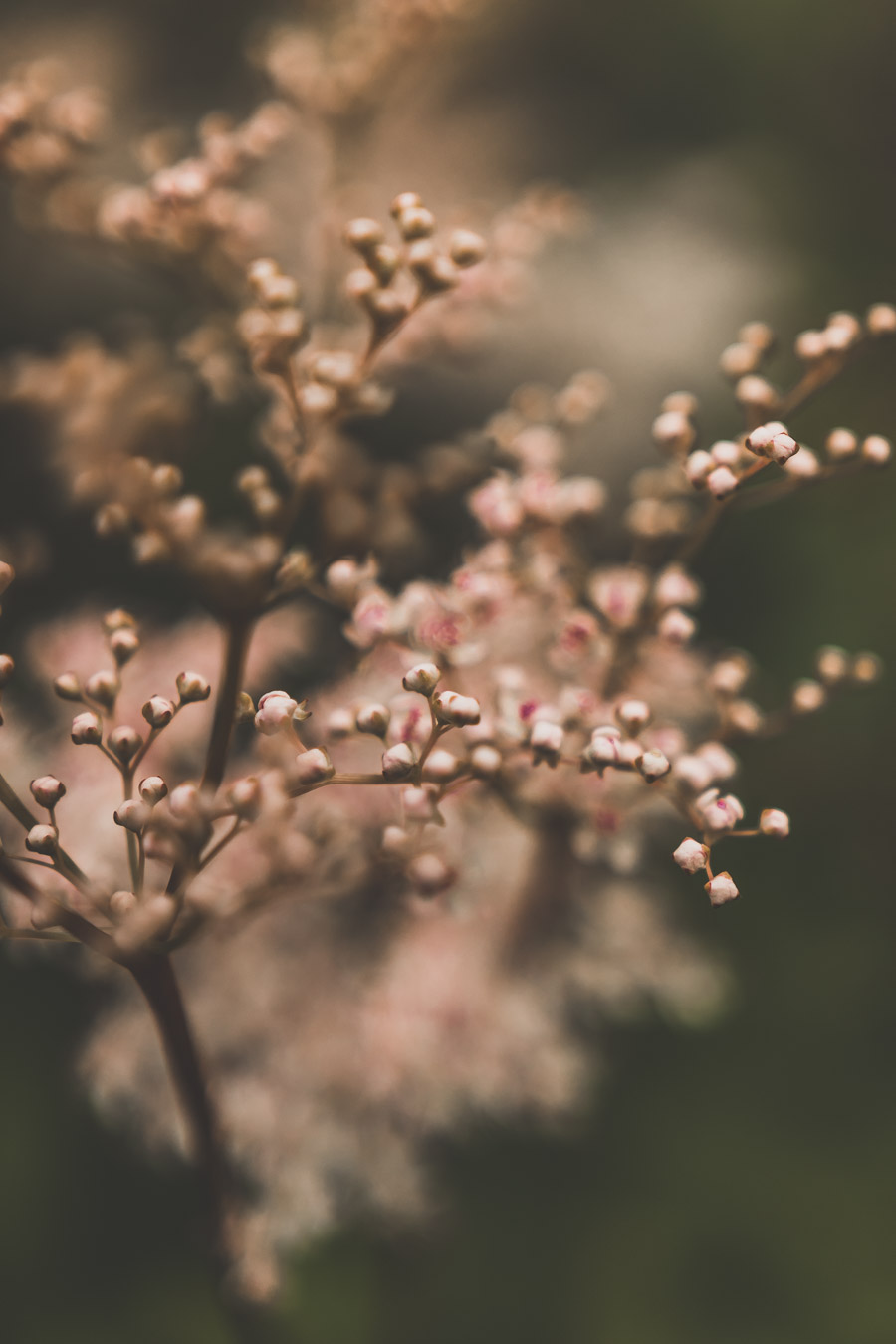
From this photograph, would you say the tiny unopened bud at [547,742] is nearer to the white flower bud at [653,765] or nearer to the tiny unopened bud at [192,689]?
the white flower bud at [653,765]

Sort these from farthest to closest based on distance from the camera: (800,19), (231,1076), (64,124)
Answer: (800,19) → (231,1076) → (64,124)

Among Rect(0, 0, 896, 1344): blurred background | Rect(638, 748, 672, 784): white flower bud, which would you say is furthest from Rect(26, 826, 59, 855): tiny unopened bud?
Rect(0, 0, 896, 1344): blurred background

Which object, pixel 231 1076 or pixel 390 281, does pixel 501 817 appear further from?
pixel 390 281

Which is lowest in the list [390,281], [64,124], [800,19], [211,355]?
[390,281]

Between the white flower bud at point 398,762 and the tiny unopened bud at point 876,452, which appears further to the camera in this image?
the tiny unopened bud at point 876,452

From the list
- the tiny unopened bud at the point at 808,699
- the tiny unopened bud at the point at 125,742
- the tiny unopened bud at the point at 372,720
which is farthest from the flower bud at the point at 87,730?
the tiny unopened bud at the point at 808,699

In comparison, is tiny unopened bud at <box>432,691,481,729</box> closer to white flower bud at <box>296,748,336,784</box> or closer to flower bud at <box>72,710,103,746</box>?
white flower bud at <box>296,748,336,784</box>

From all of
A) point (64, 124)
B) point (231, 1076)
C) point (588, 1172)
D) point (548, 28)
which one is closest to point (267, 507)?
point (64, 124)
